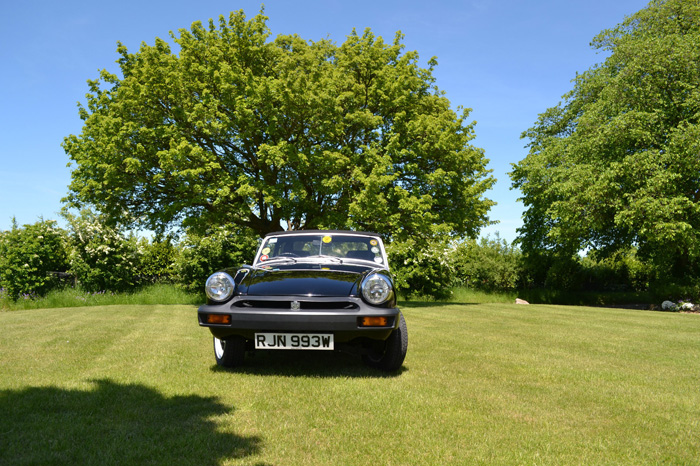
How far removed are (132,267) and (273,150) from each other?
9.38 m

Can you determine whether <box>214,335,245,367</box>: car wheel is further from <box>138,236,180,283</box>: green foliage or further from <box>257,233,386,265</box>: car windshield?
<box>138,236,180,283</box>: green foliage

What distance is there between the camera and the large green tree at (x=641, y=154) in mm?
19250

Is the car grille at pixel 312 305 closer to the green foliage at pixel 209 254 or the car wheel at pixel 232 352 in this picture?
the car wheel at pixel 232 352

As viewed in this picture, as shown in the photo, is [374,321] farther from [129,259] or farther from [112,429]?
[129,259]

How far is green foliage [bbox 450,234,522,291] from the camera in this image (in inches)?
1046

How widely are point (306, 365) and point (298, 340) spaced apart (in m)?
0.94

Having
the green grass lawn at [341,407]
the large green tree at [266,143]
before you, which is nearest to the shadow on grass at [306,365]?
the green grass lawn at [341,407]

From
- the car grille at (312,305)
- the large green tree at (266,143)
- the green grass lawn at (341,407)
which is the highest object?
the large green tree at (266,143)

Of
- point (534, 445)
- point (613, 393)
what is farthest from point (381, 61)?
point (534, 445)

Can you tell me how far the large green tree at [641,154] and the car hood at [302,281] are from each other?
58.9 feet

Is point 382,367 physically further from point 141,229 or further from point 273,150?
point 141,229

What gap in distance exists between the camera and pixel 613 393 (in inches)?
187

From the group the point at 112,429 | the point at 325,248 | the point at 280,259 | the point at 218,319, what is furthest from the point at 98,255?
the point at 112,429

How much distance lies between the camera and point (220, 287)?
5148 millimetres
